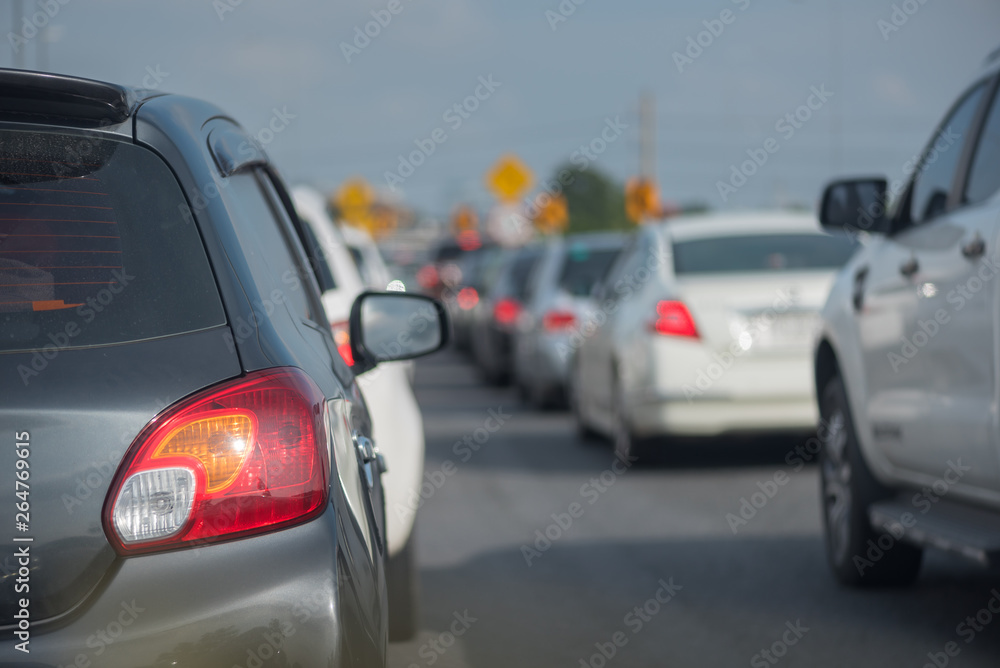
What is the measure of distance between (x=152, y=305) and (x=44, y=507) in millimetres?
415

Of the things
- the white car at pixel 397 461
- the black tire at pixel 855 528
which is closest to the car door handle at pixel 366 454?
the white car at pixel 397 461

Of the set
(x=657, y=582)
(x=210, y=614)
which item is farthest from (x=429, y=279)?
(x=210, y=614)

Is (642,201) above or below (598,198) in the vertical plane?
above

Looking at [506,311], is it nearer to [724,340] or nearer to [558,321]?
[558,321]

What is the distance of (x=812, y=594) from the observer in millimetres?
5992

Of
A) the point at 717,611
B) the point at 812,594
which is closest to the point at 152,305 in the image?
the point at 717,611

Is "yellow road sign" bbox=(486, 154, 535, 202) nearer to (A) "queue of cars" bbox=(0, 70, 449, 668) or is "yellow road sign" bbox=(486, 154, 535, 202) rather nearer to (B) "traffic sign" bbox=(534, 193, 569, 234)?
(B) "traffic sign" bbox=(534, 193, 569, 234)

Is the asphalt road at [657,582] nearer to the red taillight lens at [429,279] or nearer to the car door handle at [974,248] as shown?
the car door handle at [974,248]

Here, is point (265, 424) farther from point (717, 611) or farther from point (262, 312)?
point (717, 611)

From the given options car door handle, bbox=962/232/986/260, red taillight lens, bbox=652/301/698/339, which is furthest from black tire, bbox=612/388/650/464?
car door handle, bbox=962/232/986/260

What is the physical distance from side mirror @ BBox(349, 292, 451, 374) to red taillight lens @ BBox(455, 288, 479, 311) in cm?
2204

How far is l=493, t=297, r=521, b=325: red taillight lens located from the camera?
18891mm

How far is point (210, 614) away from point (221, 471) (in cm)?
25

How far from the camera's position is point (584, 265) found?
15352 millimetres
